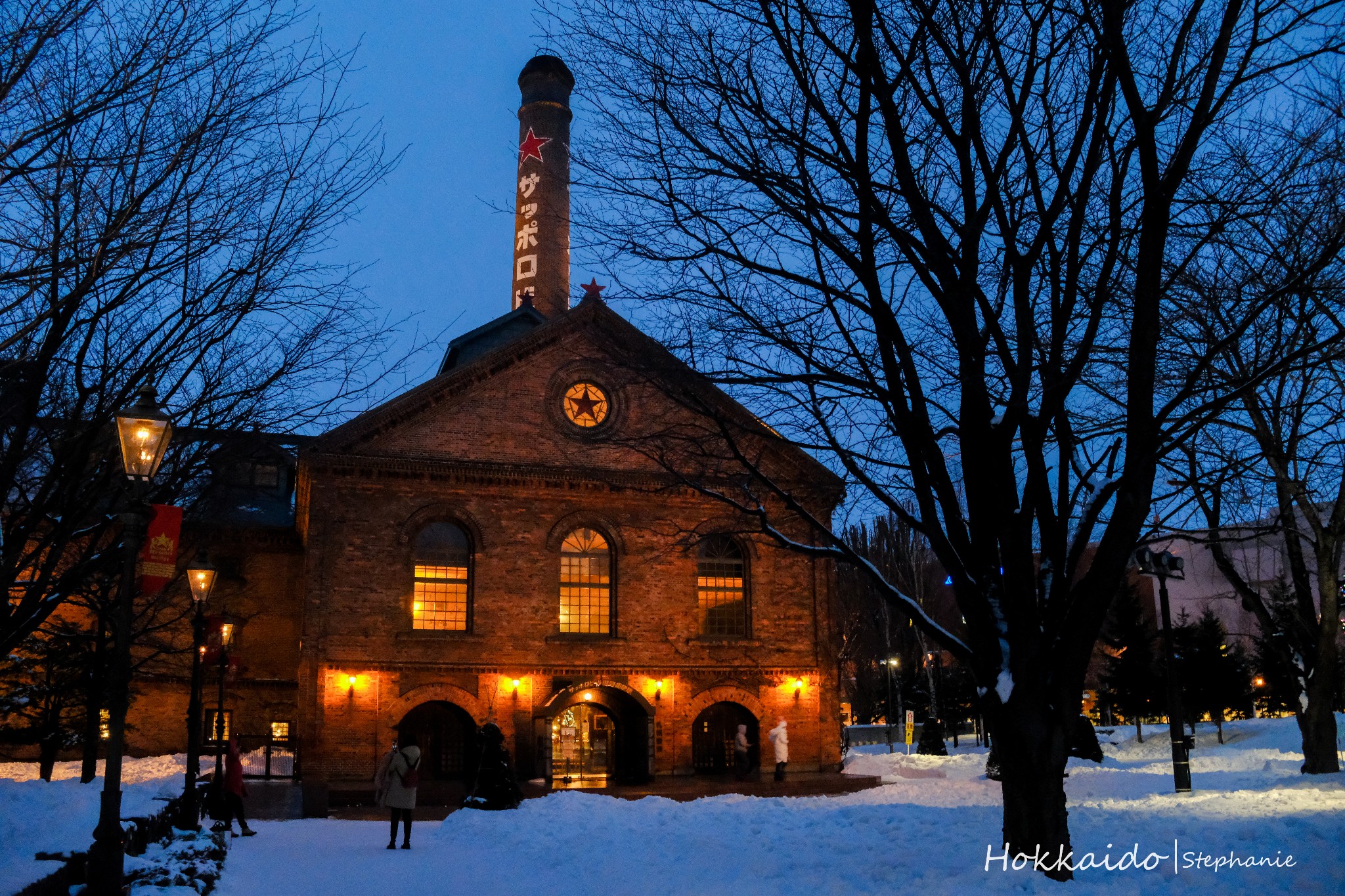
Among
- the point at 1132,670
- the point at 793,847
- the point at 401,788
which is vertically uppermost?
the point at 1132,670

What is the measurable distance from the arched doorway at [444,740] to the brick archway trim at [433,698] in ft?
0.83

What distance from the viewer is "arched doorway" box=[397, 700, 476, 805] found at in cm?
2683

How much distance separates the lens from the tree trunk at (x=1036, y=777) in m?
8.62

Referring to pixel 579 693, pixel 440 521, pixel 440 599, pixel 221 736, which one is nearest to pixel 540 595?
pixel 440 599

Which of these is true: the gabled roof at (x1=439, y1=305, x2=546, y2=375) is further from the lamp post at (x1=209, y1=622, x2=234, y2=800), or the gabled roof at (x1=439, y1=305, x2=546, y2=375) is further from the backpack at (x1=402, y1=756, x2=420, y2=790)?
the backpack at (x1=402, y1=756, x2=420, y2=790)

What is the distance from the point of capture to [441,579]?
27.3m

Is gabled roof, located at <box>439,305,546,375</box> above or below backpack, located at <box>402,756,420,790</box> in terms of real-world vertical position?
above

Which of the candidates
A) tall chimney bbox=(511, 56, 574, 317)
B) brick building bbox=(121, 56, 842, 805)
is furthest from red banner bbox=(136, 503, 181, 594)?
tall chimney bbox=(511, 56, 574, 317)

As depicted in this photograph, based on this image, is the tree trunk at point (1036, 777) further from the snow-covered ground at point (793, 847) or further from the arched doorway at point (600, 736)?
the arched doorway at point (600, 736)

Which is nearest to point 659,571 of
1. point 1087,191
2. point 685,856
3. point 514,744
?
point 514,744

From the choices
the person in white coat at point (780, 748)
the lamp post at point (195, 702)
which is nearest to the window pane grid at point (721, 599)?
the person in white coat at point (780, 748)

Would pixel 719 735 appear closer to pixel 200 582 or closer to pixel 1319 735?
pixel 1319 735

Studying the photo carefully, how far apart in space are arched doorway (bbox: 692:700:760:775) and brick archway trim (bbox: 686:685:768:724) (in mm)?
126

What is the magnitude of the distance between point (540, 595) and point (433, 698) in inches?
138
